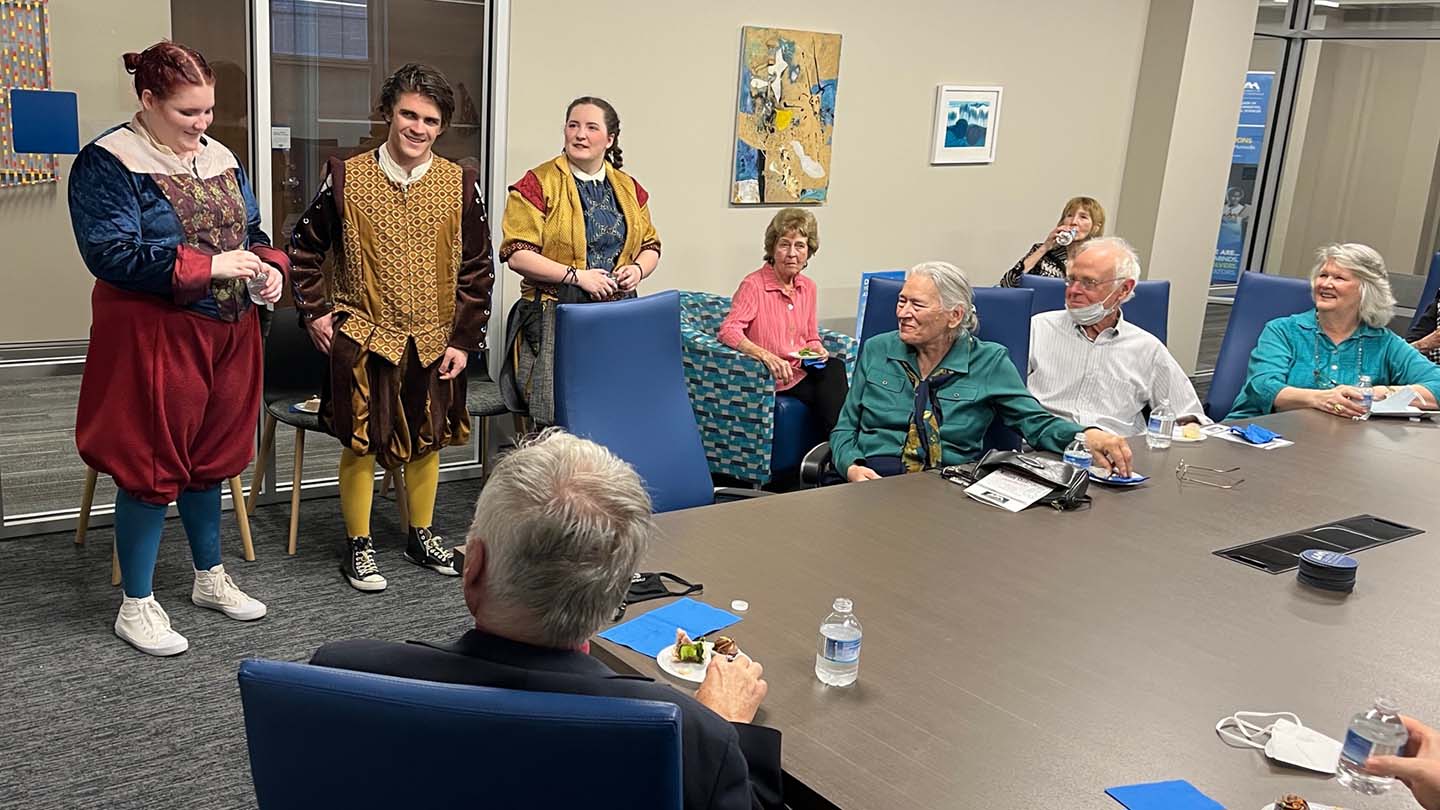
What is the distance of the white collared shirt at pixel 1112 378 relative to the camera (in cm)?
379

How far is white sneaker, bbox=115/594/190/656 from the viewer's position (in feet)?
10.7

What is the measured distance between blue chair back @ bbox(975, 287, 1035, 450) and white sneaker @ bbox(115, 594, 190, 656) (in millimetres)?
2625

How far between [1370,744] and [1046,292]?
3.46 metres

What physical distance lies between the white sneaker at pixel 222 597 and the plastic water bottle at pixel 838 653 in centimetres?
220

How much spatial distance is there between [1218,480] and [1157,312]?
1788 millimetres

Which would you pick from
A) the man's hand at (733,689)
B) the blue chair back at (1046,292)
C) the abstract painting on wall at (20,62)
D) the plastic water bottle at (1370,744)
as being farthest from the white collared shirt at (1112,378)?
the abstract painting on wall at (20,62)

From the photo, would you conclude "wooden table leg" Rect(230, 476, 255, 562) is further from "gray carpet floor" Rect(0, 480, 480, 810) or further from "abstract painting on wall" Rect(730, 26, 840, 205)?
"abstract painting on wall" Rect(730, 26, 840, 205)

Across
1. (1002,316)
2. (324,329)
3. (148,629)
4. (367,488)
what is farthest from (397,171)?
(1002,316)

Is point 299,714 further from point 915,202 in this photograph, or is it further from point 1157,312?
point 915,202

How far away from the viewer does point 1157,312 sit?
15.8 ft

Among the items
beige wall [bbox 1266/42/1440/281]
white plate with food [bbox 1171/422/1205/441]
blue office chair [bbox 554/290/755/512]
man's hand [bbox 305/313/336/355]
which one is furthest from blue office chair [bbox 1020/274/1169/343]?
beige wall [bbox 1266/42/1440/281]

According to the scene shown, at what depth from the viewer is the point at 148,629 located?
328 cm

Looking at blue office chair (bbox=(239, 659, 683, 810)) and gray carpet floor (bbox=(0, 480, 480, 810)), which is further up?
blue office chair (bbox=(239, 659, 683, 810))

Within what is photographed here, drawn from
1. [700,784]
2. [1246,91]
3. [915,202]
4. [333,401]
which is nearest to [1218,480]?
[700,784]
